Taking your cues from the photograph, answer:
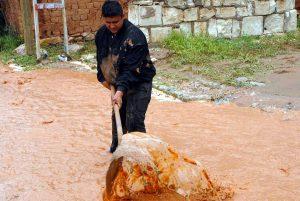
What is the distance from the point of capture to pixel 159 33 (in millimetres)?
9664

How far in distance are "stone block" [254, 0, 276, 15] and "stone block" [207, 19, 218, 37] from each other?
0.91m

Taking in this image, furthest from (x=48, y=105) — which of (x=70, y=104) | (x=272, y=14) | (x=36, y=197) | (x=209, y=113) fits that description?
(x=272, y=14)

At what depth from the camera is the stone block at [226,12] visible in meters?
9.71

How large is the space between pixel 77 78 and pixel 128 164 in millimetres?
4746

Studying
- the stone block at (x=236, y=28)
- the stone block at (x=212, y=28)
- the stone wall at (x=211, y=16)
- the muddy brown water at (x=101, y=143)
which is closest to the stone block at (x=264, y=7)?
the stone wall at (x=211, y=16)

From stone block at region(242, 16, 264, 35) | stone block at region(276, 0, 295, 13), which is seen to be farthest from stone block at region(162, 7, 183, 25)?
stone block at region(276, 0, 295, 13)

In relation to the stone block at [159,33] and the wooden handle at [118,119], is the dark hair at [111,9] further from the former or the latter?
the stone block at [159,33]

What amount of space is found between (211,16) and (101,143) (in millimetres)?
5629

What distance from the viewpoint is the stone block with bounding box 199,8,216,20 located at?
971 centimetres

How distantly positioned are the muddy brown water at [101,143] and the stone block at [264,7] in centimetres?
445

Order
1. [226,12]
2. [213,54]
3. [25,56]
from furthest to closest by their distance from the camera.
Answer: [226,12] < [25,56] < [213,54]

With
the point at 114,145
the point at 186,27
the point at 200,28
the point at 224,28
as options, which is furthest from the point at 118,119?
the point at 224,28

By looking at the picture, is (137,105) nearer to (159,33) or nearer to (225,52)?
(225,52)

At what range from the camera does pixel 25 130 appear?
5.44m
